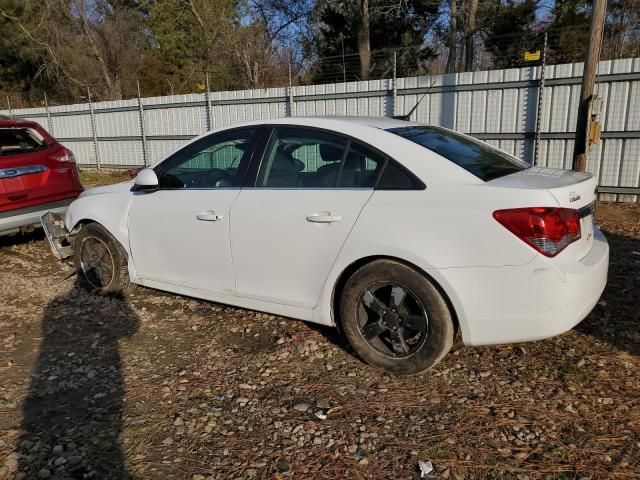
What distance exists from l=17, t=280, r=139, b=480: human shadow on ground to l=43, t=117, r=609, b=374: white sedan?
0.63m

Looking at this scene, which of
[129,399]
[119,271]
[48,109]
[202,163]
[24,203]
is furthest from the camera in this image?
[48,109]

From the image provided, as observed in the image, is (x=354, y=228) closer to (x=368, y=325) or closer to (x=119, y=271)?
(x=368, y=325)

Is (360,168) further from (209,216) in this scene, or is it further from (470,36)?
(470,36)

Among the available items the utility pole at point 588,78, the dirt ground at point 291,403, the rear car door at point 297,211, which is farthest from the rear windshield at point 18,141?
the utility pole at point 588,78

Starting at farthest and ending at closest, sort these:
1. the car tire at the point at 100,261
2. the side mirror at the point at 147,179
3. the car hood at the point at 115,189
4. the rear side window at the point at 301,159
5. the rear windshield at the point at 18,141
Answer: the rear windshield at the point at 18,141 → the car tire at the point at 100,261 → the car hood at the point at 115,189 → the side mirror at the point at 147,179 → the rear side window at the point at 301,159

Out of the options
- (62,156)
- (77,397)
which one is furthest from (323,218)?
(62,156)

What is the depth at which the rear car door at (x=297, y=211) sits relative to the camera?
323 centimetres

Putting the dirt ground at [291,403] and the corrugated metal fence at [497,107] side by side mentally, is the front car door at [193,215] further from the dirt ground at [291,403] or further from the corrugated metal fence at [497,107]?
the corrugated metal fence at [497,107]

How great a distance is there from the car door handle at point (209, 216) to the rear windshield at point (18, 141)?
3.46 m

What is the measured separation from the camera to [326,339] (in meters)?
3.81

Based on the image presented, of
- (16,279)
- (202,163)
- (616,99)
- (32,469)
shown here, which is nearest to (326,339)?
(202,163)

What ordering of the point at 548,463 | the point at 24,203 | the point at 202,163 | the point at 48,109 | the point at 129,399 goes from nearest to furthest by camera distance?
the point at 548,463, the point at 129,399, the point at 202,163, the point at 24,203, the point at 48,109

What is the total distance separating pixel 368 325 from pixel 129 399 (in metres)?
1.50

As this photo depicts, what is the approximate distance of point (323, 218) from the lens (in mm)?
3244
